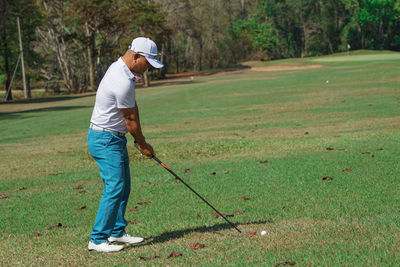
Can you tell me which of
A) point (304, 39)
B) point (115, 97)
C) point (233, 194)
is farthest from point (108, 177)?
point (304, 39)

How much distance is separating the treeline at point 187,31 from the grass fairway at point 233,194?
131ft

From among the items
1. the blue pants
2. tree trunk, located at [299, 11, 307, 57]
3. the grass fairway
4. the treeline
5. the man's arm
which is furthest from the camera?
tree trunk, located at [299, 11, 307, 57]

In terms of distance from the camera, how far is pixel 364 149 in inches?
499

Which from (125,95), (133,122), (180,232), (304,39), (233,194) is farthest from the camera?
(304,39)

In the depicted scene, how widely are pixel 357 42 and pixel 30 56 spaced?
64.6 m


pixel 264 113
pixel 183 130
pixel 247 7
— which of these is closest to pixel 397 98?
pixel 264 113

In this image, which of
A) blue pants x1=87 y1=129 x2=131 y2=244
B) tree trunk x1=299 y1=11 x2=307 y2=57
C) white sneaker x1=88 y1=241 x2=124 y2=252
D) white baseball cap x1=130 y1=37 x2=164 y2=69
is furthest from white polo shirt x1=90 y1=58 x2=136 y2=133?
tree trunk x1=299 y1=11 x2=307 y2=57

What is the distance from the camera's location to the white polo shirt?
5949mm

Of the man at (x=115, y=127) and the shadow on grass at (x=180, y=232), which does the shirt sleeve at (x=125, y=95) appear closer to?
the man at (x=115, y=127)

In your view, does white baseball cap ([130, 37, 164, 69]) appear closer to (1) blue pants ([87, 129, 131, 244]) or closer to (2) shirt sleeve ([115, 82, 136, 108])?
(2) shirt sleeve ([115, 82, 136, 108])

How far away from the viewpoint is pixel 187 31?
295ft

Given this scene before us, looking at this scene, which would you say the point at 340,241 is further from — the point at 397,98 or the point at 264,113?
the point at 397,98

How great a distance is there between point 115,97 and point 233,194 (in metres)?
3.64

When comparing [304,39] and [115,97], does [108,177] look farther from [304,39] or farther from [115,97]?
[304,39]
